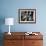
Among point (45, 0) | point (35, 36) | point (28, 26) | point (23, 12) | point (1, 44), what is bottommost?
point (1, 44)

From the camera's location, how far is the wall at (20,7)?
14.7ft

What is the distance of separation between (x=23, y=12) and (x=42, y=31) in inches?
37.0

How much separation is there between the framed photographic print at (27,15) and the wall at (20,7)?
0.13 meters

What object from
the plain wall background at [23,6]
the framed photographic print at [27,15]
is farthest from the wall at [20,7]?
the framed photographic print at [27,15]

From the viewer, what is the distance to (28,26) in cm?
452

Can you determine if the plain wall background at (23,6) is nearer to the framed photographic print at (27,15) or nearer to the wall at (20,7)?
the wall at (20,7)

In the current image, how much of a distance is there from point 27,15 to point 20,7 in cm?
37

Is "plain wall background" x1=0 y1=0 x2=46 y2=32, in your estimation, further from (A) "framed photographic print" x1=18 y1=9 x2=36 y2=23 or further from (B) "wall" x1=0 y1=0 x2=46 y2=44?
(A) "framed photographic print" x1=18 y1=9 x2=36 y2=23

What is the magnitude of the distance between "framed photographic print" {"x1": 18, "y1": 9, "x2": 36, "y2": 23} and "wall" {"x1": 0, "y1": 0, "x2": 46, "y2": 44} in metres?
0.13

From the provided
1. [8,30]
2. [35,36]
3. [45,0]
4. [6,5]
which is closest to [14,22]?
[8,30]

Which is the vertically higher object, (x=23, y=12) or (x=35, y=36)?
(x=23, y=12)

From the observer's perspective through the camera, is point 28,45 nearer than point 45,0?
Yes

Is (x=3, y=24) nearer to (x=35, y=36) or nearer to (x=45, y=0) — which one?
(x=35, y=36)

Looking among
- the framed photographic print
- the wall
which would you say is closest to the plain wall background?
the wall
